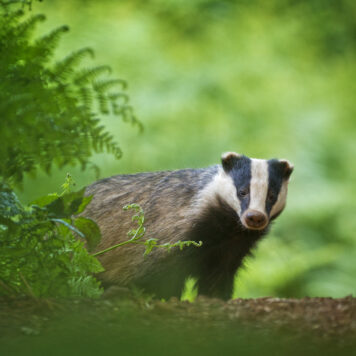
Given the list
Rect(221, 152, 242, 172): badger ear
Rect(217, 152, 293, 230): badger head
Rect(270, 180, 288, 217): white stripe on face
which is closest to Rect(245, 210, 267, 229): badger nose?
Rect(217, 152, 293, 230): badger head

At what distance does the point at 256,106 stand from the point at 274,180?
→ 9.06 feet

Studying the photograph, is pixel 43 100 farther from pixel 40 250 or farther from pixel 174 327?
pixel 174 327

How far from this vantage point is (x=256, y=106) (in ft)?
18.6

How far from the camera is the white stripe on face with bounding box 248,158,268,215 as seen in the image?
9.27 feet

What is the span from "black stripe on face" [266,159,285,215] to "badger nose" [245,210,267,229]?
0.12m

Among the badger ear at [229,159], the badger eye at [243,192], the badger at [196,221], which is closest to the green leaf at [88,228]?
the badger at [196,221]

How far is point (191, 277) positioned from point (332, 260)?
86.6 inches

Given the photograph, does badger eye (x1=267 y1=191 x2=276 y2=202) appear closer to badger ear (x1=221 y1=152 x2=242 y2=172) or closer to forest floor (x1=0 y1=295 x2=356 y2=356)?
badger ear (x1=221 y1=152 x2=242 y2=172)

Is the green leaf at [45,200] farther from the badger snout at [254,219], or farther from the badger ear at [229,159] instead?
the badger ear at [229,159]

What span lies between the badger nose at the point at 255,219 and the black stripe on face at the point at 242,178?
81 mm

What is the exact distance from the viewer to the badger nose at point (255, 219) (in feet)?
9.05

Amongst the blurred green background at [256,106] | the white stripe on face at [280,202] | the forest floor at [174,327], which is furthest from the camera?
the blurred green background at [256,106]

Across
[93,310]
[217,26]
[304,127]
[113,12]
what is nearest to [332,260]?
[304,127]

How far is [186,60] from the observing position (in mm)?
5801
